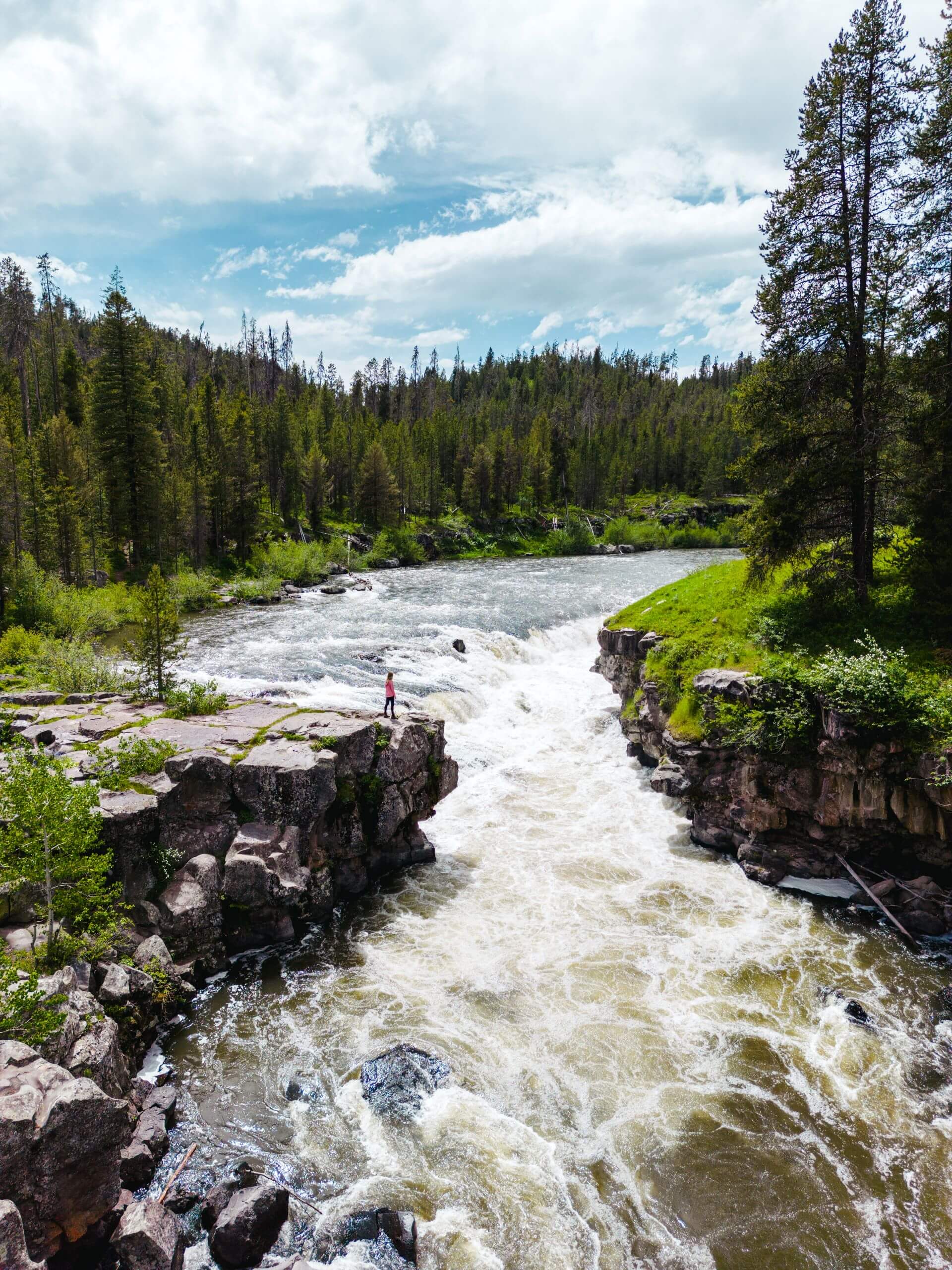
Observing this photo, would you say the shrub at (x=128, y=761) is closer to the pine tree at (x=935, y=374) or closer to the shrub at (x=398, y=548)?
the pine tree at (x=935, y=374)

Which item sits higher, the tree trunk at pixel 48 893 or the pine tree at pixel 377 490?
the pine tree at pixel 377 490

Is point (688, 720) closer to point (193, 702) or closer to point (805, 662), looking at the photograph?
point (805, 662)

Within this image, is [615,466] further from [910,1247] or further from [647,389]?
[910,1247]

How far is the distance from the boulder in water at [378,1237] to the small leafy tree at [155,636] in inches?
610

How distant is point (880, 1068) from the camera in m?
10.8

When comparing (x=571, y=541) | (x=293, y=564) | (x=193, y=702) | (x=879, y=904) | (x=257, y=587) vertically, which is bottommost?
(x=879, y=904)

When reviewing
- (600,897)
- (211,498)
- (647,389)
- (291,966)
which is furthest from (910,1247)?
(647,389)

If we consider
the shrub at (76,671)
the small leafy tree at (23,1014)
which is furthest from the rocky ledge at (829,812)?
the shrub at (76,671)

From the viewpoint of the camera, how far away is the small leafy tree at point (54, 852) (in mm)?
10016

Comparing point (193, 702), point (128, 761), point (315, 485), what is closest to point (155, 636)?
point (193, 702)

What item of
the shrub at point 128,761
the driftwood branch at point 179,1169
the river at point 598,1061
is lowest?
the river at point 598,1061

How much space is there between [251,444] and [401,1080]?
3022 inches

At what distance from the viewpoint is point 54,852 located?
11.0 m

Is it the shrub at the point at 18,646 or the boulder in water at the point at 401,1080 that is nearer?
the boulder in water at the point at 401,1080
